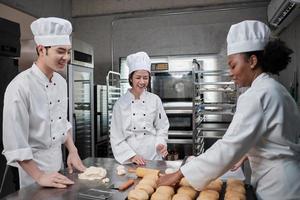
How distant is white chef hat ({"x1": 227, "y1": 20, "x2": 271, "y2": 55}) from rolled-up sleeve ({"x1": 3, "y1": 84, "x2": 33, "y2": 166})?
103 cm

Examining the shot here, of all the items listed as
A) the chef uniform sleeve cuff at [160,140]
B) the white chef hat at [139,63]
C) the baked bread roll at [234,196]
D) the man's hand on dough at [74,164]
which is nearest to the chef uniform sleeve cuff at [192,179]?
the baked bread roll at [234,196]

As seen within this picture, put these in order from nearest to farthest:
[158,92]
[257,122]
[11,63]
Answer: [257,122]
[11,63]
[158,92]

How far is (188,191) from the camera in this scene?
1226mm

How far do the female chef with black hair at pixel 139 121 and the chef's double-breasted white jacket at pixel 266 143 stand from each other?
40.2 inches

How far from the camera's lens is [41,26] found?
1576mm

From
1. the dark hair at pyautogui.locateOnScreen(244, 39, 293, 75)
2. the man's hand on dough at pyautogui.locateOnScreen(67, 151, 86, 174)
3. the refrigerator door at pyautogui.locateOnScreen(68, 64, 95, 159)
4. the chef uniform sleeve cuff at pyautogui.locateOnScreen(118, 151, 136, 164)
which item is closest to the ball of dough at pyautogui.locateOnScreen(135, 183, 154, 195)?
the man's hand on dough at pyautogui.locateOnScreen(67, 151, 86, 174)

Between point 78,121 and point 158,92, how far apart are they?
1.22m

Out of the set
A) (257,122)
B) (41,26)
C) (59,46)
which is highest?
(41,26)

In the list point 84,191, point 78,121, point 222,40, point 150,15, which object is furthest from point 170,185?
point 150,15

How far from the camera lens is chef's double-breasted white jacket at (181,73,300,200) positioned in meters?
1.12

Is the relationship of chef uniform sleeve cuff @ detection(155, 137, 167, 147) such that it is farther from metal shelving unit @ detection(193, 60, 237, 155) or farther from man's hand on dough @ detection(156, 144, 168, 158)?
metal shelving unit @ detection(193, 60, 237, 155)

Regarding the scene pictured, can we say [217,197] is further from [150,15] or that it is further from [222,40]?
[150,15]

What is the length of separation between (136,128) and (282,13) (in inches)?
88.7

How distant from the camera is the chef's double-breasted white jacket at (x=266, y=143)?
1115 mm
